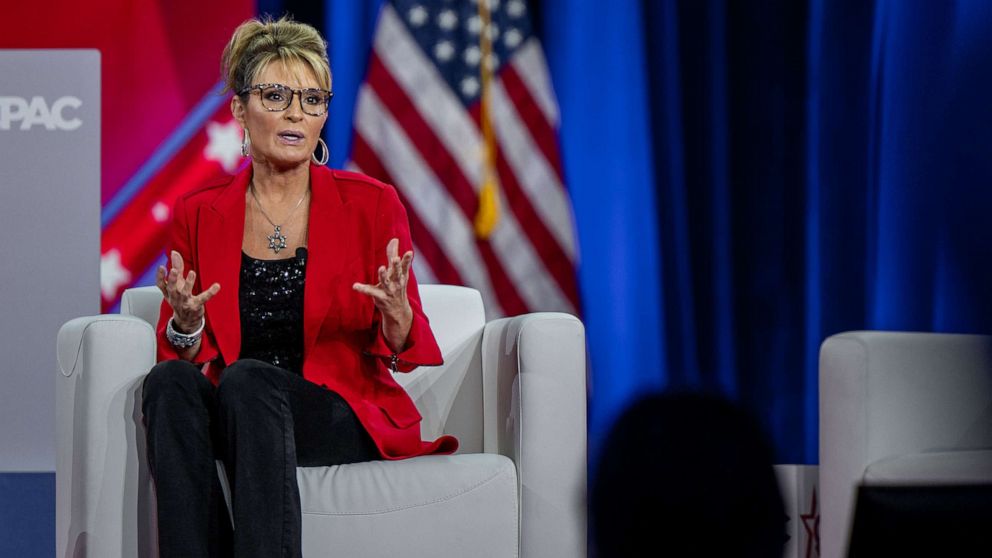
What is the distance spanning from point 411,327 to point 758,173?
1687 mm

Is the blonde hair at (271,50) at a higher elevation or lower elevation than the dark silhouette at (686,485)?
higher

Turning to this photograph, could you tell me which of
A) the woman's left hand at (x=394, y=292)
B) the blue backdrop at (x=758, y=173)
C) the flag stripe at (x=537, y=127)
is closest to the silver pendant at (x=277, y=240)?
the woman's left hand at (x=394, y=292)

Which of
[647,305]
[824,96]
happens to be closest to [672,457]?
[647,305]

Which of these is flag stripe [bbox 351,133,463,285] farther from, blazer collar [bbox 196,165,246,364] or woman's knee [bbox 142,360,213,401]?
woman's knee [bbox 142,360,213,401]

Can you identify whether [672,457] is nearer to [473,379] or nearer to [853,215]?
[473,379]

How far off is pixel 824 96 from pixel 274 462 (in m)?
2.24

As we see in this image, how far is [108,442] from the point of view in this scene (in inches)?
66.0

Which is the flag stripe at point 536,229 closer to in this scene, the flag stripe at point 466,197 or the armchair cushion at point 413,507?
the flag stripe at point 466,197

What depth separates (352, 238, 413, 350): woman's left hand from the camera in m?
1.73

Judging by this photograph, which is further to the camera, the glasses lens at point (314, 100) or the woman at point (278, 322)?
the glasses lens at point (314, 100)

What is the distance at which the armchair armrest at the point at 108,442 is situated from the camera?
1.67 m

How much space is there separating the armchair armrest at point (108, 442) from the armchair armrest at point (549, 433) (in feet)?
2.09

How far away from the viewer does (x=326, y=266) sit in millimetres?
1922

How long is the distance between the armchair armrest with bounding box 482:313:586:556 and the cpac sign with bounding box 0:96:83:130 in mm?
1828
